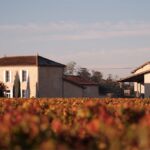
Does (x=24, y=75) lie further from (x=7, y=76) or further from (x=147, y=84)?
(x=147, y=84)

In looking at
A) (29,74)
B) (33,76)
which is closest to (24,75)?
(29,74)

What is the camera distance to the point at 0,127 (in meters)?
4.32

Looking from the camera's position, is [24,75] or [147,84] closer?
[147,84]

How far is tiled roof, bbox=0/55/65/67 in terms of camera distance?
216 ft

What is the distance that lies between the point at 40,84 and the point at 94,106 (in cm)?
5834

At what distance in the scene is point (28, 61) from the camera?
218 feet

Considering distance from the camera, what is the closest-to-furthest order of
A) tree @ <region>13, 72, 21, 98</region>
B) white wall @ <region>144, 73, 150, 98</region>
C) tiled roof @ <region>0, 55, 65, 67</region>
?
white wall @ <region>144, 73, 150, 98</region> < tree @ <region>13, 72, 21, 98</region> < tiled roof @ <region>0, 55, 65, 67</region>

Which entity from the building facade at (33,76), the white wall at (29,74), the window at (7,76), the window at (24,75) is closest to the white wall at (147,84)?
the building facade at (33,76)

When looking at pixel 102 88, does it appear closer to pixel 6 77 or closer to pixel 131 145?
pixel 6 77

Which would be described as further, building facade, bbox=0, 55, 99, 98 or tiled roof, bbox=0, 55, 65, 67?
tiled roof, bbox=0, 55, 65, 67

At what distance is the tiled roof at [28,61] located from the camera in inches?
2586

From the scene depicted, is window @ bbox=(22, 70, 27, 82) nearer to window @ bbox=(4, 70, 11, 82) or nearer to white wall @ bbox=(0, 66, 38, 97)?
white wall @ bbox=(0, 66, 38, 97)

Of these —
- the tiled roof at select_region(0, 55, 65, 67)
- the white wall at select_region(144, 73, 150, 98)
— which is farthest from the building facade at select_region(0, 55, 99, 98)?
the white wall at select_region(144, 73, 150, 98)

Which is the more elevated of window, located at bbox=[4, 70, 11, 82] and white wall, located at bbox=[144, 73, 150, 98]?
window, located at bbox=[4, 70, 11, 82]
